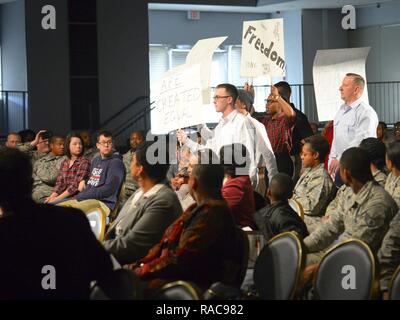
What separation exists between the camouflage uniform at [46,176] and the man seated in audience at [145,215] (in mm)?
4840

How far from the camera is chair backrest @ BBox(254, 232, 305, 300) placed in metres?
4.31

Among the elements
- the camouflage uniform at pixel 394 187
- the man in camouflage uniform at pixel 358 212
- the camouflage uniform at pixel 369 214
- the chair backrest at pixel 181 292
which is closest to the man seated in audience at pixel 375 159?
the camouflage uniform at pixel 394 187

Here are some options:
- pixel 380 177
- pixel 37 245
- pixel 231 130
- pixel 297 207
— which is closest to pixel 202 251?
pixel 37 245

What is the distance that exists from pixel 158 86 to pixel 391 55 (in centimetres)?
1369

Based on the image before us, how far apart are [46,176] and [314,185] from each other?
13.4 ft

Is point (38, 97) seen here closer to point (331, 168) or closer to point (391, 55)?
point (391, 55)

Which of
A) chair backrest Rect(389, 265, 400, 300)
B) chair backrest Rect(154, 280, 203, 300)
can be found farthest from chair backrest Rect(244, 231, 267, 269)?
chair backrest Rect(154, 280, 203, 300)

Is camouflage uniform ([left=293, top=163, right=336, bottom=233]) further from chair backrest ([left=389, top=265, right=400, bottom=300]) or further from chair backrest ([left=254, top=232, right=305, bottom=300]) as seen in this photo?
chair backrest ([left=389, top=265, right=400, bottom=300])

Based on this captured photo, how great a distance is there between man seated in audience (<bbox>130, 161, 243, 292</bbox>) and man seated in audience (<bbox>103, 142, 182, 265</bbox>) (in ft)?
1.01

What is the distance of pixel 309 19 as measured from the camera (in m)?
20.7

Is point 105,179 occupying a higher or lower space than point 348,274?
higher

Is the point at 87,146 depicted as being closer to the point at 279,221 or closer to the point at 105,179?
the point at 105,179

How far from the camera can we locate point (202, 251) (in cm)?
423

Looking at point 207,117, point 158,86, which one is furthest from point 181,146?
point 207,117
